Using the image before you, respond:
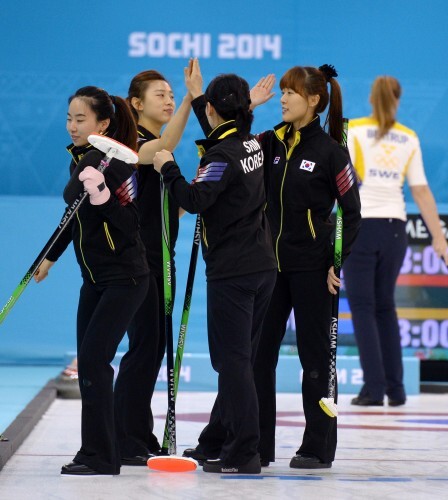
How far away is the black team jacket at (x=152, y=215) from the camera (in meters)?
4.81

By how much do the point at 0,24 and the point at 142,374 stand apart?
4967 mm

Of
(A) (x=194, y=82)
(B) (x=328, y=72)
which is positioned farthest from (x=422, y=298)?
(A) (x=194, y=82)

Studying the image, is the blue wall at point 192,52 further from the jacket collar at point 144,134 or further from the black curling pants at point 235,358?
the black curling pants at point 235,358

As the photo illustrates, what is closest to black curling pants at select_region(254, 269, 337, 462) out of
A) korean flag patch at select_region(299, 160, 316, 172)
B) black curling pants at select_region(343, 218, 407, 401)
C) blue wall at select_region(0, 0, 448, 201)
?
korean flag patch at select_region(299, 160, 316, 172)

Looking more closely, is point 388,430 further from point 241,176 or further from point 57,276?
point 57,276

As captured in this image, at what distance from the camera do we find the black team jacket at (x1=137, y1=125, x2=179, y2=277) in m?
4.81

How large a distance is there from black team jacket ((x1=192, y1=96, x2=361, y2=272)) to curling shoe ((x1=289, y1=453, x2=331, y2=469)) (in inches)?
29.3

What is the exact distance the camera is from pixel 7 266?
895 cm

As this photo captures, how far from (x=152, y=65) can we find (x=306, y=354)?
188 inches

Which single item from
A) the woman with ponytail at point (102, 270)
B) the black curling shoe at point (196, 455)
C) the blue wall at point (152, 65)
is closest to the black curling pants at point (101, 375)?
the woman with ponytail at point (102, 270)

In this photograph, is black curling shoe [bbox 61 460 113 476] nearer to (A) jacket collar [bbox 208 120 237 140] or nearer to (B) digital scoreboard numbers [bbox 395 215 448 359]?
(A) jacket collar [bbox 208 120 237 140]

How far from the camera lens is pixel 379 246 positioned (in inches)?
283

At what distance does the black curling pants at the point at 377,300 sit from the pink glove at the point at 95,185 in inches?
128

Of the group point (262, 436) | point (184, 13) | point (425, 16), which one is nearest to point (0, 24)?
point (184, 13)
